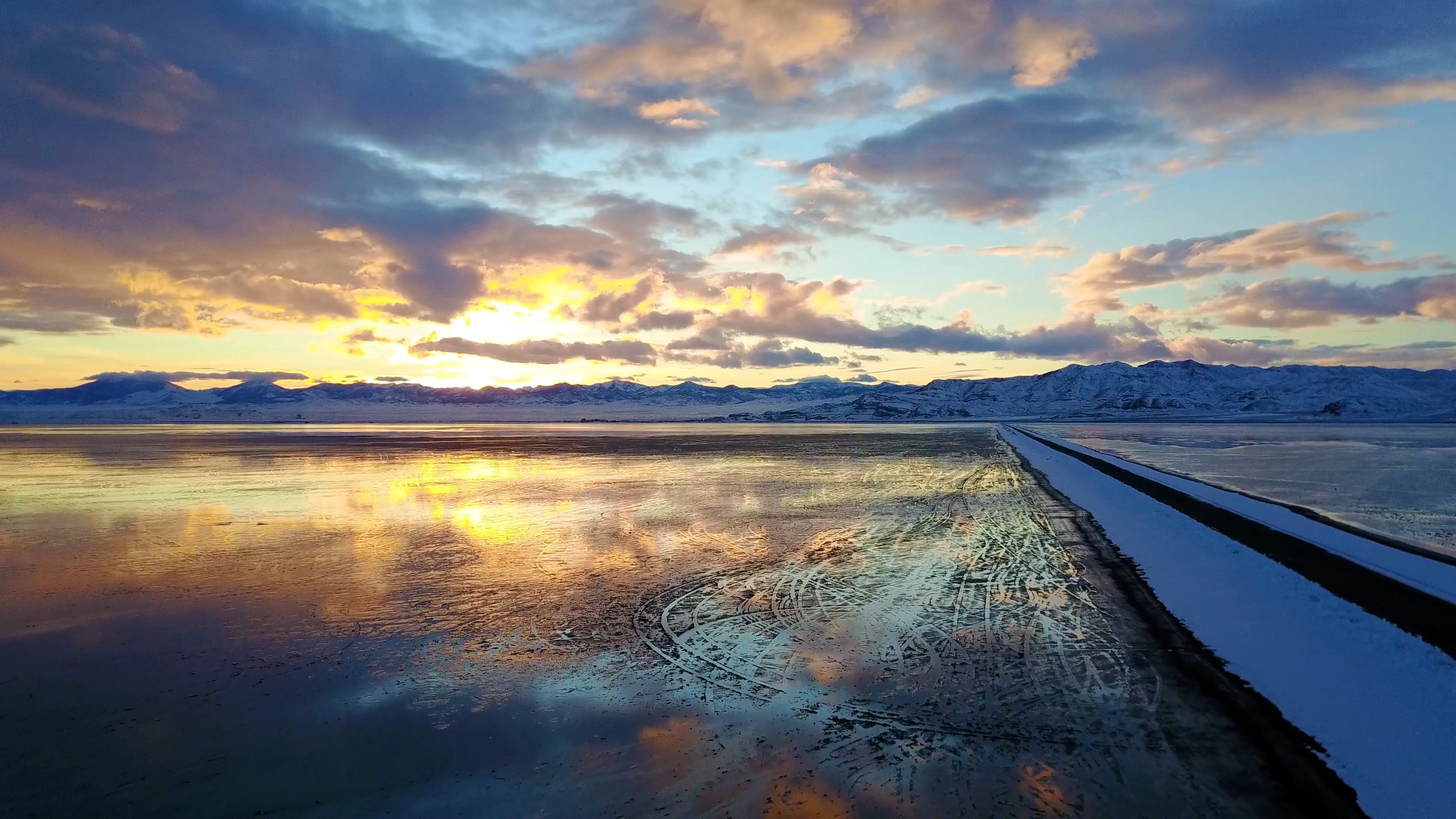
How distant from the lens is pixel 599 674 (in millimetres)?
7133

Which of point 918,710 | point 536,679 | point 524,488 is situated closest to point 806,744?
point 918,710

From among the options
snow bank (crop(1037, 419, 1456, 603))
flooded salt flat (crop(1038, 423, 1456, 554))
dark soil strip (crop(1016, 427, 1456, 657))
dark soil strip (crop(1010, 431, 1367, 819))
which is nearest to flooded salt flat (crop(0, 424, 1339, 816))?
dark soil strip (crop(1010, 431, 1367, 819))

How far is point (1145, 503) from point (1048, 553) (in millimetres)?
7492

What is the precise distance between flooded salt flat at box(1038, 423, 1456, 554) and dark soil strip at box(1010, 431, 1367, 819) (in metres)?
7.58

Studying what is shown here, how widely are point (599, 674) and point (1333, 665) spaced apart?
7.21 metres

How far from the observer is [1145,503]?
61.9 feet

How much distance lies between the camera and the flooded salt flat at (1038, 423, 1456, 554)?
16.8 metres

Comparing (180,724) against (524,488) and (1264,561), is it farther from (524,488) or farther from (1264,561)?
(524,488)

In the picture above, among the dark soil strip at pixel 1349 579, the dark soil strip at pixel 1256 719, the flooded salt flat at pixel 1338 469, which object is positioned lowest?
the flooded salt flat at pixel 1338 469

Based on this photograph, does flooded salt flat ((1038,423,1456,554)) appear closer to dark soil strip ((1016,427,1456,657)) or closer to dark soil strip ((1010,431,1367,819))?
dark soil strip ((1016,427,1456,657))

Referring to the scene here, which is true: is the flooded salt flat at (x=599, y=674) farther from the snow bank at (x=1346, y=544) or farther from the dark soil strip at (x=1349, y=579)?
the snow bank at (x=1346, y=544)

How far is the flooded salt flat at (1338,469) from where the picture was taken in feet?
55.1

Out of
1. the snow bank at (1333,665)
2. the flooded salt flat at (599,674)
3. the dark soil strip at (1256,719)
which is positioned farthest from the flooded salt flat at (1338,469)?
the dark soil strip at (1256,719)

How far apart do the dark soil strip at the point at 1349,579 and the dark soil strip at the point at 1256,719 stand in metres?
2.16
